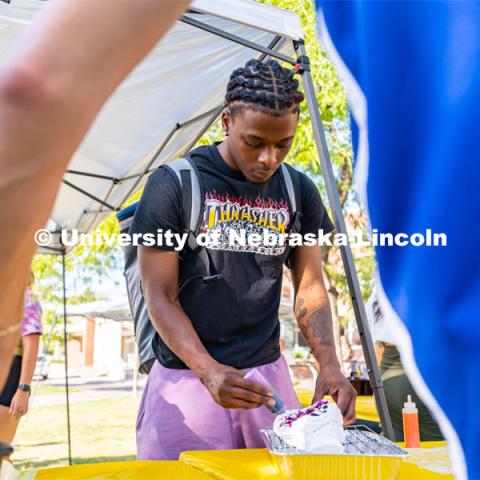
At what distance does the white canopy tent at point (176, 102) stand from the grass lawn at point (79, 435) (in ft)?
9.23

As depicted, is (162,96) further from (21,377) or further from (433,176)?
(433,176)

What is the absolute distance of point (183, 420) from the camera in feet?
5.65

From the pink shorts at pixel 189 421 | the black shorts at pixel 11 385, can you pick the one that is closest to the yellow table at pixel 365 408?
the pink shorts at pixel 189 421

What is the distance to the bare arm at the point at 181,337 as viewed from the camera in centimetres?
152

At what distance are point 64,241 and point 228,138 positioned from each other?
404 cm

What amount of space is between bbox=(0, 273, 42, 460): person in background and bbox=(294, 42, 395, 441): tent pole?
1843mm

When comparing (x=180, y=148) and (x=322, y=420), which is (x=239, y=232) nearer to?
(x=322, y=420)

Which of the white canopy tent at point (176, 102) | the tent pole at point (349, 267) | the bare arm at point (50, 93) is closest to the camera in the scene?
the bare arm at point (50, 93)

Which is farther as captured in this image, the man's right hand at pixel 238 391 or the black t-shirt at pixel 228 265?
the black t-shirt at pixel 228 265

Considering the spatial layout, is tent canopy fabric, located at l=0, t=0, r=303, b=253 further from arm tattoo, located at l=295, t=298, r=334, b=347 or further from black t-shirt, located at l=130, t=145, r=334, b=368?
arm tattoo, located at l=295, t=298, r=334, b=347

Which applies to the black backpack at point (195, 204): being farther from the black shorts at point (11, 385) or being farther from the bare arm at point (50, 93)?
the black shorts at point (11, 385)

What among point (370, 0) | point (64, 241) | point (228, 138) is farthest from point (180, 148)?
point (370, 0)

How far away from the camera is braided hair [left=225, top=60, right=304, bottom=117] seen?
5.78 ft

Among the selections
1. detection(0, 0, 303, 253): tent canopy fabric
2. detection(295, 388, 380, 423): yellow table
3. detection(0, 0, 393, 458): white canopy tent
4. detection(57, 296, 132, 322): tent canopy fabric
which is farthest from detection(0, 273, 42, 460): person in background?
detection(57, 296, 132, 322): tent canopy fabric
